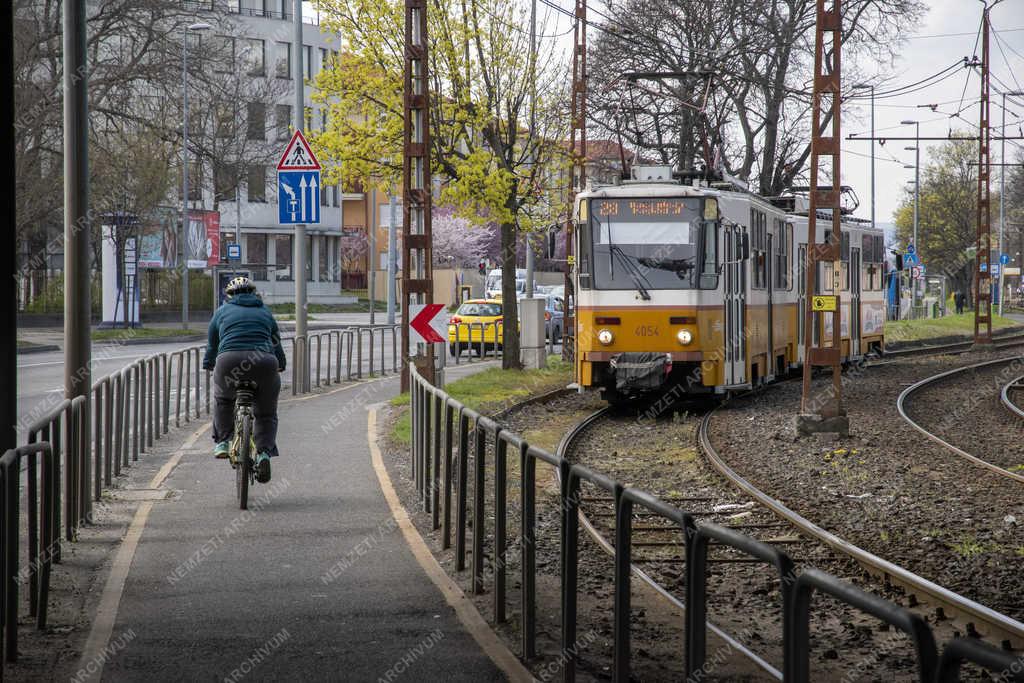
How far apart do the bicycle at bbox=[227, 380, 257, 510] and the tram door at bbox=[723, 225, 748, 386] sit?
32.4 ft

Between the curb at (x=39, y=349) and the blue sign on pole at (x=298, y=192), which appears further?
the curb at (x=39, y=349)

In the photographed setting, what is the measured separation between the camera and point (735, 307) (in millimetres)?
20234

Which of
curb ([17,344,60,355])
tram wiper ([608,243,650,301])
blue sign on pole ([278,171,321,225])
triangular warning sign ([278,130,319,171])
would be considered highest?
triangular warning sign ([278,130,319,171])

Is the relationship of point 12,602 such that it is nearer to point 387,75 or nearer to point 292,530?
point 292,530

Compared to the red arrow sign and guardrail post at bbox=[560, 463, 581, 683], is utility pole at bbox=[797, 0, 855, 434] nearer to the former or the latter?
the red arrow sign

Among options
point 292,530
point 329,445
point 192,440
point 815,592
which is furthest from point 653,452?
point 815,592

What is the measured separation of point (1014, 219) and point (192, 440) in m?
92.6

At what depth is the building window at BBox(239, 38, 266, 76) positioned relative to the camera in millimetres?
62619

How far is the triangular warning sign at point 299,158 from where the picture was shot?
20672mm

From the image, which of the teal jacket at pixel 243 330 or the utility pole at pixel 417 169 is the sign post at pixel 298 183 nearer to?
the utility pole at pixel 417 169

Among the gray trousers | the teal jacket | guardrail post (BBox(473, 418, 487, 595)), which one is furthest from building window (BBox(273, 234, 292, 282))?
guardrail post (BBox(473, 418, 487, 595))

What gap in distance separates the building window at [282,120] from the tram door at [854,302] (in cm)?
4086

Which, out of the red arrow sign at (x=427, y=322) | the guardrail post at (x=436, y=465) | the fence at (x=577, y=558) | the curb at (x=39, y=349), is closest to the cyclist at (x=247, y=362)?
the fence at (x=577, y=558)

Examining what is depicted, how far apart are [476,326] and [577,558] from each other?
93.7 feet
